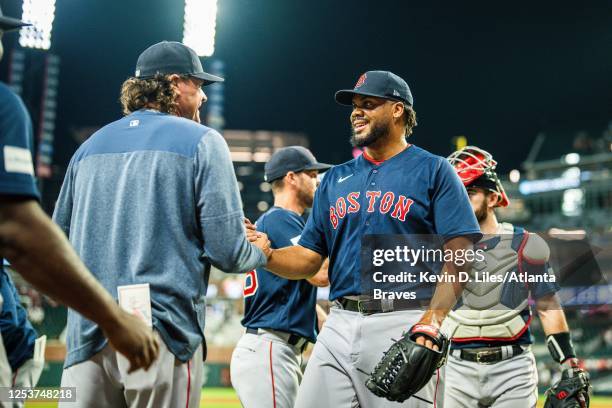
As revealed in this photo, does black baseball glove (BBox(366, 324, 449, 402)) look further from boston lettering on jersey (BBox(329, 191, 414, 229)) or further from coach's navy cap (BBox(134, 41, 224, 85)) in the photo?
coach's navy cap (BBox(134, 41, 224, 85))

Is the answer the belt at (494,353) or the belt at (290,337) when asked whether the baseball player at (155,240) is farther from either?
the belt at (494,353)

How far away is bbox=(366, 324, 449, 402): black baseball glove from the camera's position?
3057mm

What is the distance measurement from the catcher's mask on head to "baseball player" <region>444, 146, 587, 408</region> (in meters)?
0.36

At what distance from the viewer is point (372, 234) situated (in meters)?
3.55

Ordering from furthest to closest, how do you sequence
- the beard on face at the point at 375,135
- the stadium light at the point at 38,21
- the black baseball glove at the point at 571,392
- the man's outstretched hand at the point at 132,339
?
the stadium light at the point at 38,21
the black baseball glove at the point at 571,392
the beard on face at the point at 375,135
the man's outstretched hand at the point at 132,339

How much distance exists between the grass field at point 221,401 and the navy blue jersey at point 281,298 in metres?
8.45

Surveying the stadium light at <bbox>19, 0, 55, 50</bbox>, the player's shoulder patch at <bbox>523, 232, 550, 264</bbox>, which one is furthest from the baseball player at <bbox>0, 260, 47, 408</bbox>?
the stadium light at <bbox>19, 0, 55, 50</bbox>

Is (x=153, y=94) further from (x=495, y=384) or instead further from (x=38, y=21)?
(x=38, y=21)

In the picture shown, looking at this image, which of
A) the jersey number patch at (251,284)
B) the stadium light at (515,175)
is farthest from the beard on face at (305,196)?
the stadium light at (515,175)

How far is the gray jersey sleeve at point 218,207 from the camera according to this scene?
265 cm

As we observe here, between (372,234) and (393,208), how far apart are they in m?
0.18

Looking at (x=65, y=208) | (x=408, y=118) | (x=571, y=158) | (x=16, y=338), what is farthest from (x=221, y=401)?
(x=571, y=158)

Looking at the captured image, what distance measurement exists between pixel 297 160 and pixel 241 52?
2652cm

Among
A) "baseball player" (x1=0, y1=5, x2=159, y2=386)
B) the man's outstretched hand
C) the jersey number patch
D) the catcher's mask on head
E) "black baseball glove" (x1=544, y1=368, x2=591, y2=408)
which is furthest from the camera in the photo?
the catcher's mask on head
